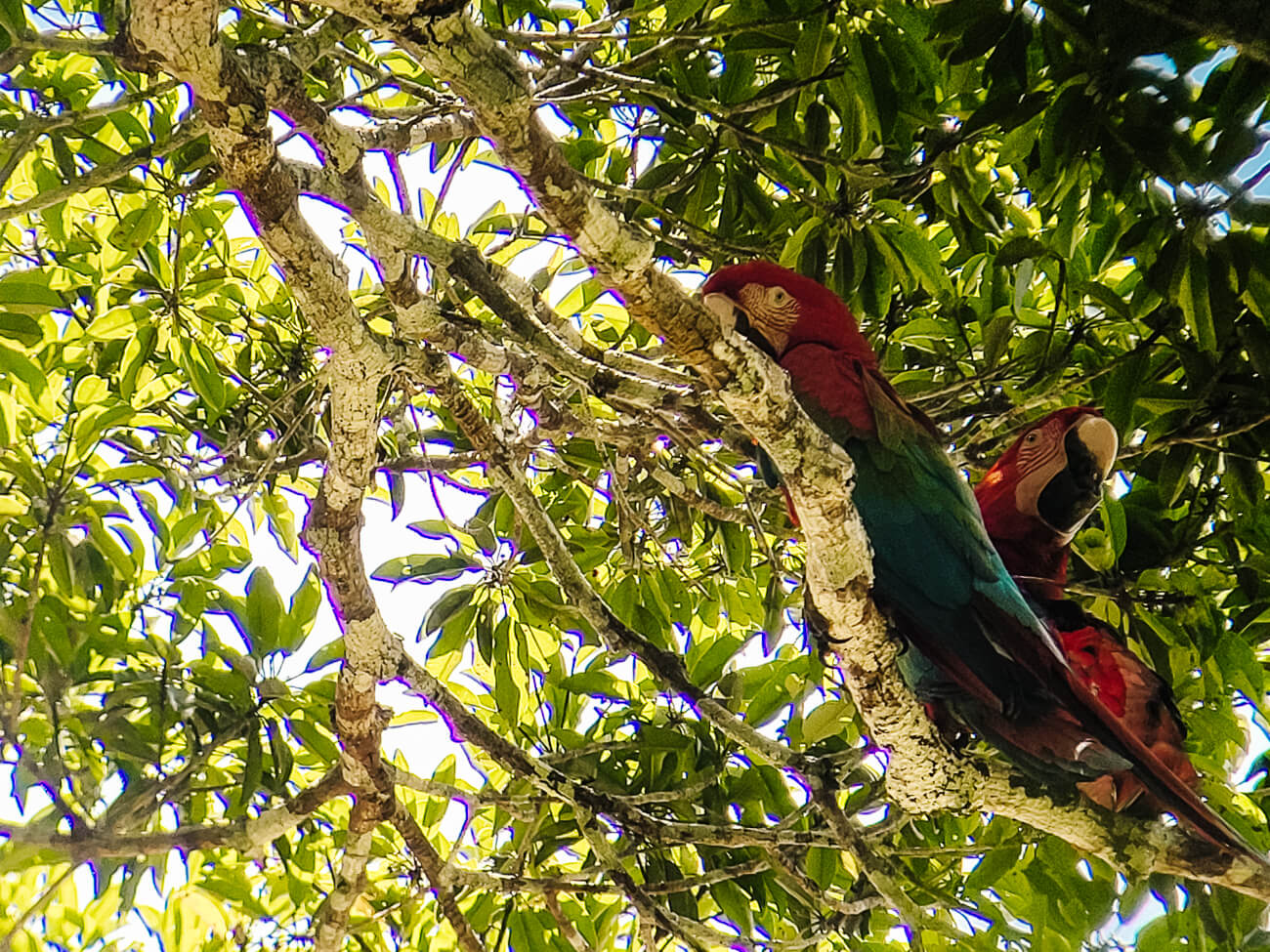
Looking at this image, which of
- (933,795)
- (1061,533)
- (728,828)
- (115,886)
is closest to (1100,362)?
(1061,533)

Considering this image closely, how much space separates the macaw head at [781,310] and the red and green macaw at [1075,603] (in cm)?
35

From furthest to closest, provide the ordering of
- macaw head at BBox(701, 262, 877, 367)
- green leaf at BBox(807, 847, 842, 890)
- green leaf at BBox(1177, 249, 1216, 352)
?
1. green leaf at BBox(807, 847, 842, 890)
2. macaw head at BBox(701, 262, 877, 367)
3. green leaf at BBox(1177, 249, 1216, 352)

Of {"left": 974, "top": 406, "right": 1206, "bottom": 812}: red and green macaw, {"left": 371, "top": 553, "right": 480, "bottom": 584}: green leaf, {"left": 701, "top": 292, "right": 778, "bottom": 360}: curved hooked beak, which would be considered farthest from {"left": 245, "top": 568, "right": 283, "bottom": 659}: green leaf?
{"left": 974, "top": 406, "right": 1206, "bottom": 812}: red and green macaw

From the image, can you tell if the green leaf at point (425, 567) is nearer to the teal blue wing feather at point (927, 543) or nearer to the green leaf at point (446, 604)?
the green leaf at point (446, 604)

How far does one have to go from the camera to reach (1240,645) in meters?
1.91

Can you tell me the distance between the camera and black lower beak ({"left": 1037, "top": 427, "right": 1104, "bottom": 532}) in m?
1.76

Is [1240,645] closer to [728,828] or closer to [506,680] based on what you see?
[728,828]

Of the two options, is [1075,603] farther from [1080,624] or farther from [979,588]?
[979,588]

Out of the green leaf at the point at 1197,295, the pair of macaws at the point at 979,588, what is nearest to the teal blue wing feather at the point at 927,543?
the pair of macaws at the point at 979,588

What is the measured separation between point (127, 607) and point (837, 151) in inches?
61.5

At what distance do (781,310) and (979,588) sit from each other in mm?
531

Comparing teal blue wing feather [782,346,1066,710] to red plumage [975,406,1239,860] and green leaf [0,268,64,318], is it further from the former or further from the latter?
green leaf [0,268,64,318]

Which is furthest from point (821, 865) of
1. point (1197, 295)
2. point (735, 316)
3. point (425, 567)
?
point (1197, 295)

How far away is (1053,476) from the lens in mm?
1810
